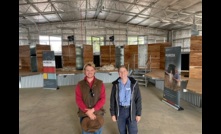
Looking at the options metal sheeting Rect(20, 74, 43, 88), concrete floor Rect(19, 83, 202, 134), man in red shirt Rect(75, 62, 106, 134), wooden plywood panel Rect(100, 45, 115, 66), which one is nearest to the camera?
man in red shirt Rect(75, 62, 106, 134)

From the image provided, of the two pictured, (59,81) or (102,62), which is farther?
(102,62)

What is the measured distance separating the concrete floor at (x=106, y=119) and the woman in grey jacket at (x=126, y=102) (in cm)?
125

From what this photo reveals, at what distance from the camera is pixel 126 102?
216 cm

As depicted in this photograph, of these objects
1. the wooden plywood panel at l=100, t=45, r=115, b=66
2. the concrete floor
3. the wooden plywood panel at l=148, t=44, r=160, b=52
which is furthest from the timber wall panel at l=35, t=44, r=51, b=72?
the wooden plywood panel at l=148, t=44, r=160, b=52

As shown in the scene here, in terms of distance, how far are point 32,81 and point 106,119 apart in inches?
230

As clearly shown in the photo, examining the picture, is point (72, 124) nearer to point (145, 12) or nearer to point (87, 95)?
point (87, 95)

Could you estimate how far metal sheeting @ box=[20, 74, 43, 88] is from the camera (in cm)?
798

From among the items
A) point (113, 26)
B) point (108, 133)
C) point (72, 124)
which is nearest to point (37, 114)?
point (72, 124)


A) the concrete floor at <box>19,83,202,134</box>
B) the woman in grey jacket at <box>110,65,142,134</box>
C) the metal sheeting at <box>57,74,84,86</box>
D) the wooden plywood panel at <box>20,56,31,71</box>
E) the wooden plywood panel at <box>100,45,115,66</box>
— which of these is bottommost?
the concrete floor at <box>19,83,202,134</box>

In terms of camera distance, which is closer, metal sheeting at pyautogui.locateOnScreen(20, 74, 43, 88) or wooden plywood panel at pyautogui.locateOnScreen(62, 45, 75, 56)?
metal sheeting at pyautogui.locateOnScreen(20, 74, 43, 88)

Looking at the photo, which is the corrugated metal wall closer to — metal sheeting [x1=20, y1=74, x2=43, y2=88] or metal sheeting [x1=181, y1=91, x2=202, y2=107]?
metal sheeting [x1=20, y1=74, x2=43, y2=88]

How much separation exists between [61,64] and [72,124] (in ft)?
23.3

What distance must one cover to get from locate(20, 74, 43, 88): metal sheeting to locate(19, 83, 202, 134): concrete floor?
2.78 metres
